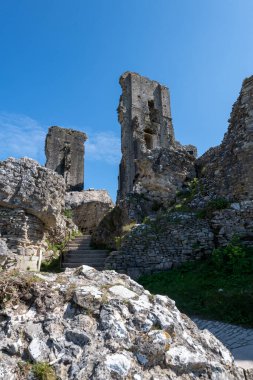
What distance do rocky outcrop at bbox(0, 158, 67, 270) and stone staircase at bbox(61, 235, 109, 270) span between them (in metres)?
1.09

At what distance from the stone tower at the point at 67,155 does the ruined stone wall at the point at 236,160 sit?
18098mm

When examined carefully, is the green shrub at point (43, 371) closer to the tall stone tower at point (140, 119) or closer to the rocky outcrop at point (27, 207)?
the rocky outcrop at point (27, 207)

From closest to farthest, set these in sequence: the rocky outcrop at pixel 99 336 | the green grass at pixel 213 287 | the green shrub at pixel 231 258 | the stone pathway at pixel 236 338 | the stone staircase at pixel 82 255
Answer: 1. the rocky outcrop at pixel 99 336
2. the stone pathway at pixel 236 338
3. the green grass at pixel 213 287
4. the green shrub at pixel 231 258
5. the stone staircase at pixel 82 255

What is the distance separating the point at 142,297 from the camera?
2.67 m

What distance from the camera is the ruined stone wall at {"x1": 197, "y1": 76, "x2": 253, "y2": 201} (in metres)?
9.92

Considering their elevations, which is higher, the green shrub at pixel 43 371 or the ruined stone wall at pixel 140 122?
the ruined stone wall at pixel 140 122

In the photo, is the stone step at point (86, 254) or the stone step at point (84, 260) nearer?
the stone step at point (84, 260)

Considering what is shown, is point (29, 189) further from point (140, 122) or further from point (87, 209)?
point (140, 122)

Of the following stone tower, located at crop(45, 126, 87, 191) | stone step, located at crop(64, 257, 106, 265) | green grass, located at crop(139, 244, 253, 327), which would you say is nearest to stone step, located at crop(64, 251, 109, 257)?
stone step, located at crop(64, 257, 106, 265)

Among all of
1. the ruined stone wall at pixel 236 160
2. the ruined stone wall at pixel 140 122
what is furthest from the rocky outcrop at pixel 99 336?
the ruined stone wall at pixel 140 122

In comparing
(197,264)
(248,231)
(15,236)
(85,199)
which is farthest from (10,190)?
(85,199)

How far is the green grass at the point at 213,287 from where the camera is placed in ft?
18.4

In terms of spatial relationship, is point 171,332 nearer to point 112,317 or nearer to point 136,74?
point 112,317

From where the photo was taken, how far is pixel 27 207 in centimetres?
899
